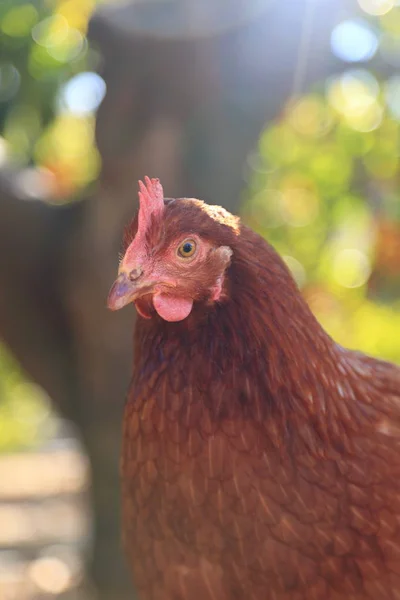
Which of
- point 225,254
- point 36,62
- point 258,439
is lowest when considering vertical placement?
point 258,439

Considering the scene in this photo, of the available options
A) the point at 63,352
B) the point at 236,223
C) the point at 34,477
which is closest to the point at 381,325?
the point at 63,352

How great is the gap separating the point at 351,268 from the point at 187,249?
3215 millimetres

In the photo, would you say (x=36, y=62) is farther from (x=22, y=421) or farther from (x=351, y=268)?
(x=22, y=421)

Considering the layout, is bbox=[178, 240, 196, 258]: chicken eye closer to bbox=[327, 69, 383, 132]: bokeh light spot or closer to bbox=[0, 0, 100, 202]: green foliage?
bbox=[0, 0, 100, 202]: green foliage

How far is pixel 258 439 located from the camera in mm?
1062

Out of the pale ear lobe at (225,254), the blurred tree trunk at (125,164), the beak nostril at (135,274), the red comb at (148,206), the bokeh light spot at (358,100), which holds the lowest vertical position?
the beak nostril at (135,274)

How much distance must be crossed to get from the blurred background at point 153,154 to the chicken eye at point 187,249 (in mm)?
1554

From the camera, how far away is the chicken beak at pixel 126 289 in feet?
3.10

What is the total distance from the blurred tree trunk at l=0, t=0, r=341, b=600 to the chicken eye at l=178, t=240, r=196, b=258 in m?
1.54

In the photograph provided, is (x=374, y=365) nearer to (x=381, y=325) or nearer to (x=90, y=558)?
(x=90, y=558)

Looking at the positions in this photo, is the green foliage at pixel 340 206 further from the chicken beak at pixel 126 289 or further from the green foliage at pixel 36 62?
the chicken beak at pixel 126 289

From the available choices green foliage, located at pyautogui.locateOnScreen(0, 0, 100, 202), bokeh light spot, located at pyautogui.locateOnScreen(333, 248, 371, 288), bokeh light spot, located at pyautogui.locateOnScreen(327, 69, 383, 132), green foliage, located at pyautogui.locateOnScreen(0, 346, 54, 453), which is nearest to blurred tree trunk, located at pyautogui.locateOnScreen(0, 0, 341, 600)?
green foliage, located at pyautogui.locateOnScreen(0, 0, 100, 202)

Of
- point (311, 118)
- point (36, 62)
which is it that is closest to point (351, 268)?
point (311, 118)

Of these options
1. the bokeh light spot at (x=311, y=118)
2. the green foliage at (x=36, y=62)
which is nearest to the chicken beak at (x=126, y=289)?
the green foliage at (x=36, y=62)
